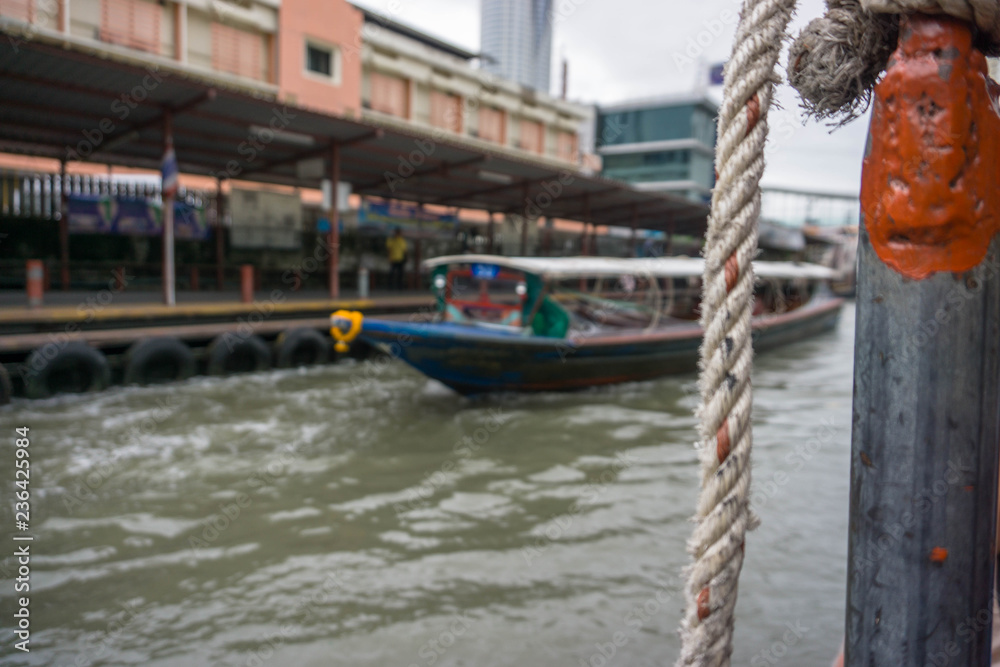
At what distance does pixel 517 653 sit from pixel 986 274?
2869 millimetres

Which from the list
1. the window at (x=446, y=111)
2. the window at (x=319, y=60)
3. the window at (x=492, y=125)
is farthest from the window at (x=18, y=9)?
the window at (x=492, y=125)

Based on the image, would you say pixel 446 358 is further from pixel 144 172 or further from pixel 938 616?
pixel 144 172

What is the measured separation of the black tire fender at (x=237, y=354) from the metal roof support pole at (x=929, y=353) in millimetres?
9249

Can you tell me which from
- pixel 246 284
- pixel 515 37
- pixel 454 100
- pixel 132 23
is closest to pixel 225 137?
pixel 246 284

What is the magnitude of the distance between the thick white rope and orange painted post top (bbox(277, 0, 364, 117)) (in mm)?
18246

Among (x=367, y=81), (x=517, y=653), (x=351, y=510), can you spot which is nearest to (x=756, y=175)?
(x=517, y=653)

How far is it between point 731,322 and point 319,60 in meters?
21.2

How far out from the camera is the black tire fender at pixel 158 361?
8102mm

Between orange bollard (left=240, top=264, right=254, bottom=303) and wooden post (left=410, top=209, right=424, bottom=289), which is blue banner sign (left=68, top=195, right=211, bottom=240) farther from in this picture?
wooden post (left=410, top=209, right=424, bottom=289)

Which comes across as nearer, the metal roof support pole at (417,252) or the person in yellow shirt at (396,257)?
the person in yellow shirt at (396,257)

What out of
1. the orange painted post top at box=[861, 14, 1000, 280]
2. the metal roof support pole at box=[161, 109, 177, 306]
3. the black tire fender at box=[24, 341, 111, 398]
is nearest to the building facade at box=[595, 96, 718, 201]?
the metal roof support pole at box=[161, 109, 177, 306]

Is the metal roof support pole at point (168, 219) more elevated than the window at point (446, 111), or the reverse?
the window at point (446, 111)

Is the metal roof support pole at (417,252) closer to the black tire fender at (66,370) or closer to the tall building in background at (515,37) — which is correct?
the black tire fender at (66,370)

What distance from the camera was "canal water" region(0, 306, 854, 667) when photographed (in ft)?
10.5
